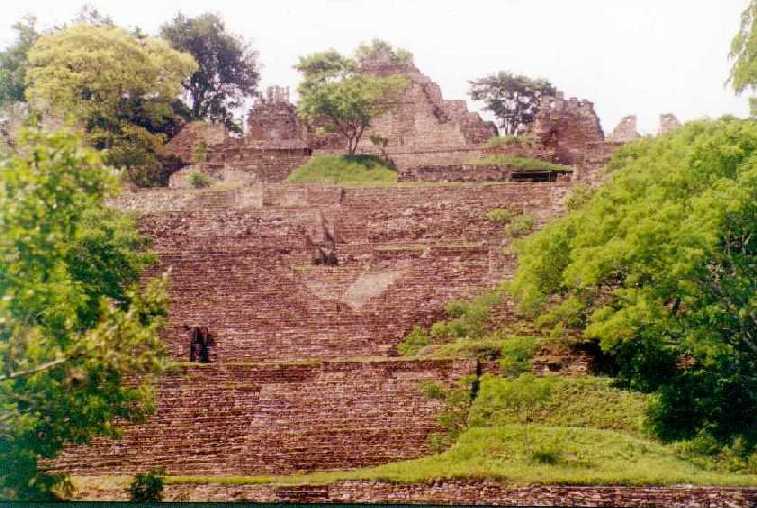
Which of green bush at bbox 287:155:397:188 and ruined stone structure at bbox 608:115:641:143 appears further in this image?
ruined stone structure at bbox 608:115:641:143

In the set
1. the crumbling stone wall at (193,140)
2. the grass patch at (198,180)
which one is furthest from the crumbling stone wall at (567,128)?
the grass patch at (198,180)

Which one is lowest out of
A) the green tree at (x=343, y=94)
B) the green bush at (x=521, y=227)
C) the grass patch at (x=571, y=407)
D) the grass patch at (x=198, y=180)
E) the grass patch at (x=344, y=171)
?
the grass patch at (x=571, y=407)

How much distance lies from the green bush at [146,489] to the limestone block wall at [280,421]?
1.83m

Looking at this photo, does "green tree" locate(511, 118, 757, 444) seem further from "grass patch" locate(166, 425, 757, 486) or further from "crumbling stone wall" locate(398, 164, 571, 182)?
"crumbling stone wall" locate(398, 164, 571, 182)

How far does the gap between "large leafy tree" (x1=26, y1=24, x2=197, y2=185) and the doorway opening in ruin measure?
14.8m

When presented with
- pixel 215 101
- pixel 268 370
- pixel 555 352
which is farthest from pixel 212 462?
pixel 215 101

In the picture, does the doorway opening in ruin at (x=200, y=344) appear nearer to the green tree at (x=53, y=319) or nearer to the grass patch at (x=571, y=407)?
the grass patch at (x=571, y=407)

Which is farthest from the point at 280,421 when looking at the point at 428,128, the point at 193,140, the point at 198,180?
the point at 428,128

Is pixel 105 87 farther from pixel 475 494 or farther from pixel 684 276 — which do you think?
pixel 475 494

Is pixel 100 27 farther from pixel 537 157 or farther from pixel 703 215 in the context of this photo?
pixel 703 215

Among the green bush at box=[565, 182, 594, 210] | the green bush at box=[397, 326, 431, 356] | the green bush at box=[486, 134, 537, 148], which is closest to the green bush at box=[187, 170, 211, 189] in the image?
the green bush at box=[486, 134, 537, 148]

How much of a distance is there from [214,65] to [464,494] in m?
38.8

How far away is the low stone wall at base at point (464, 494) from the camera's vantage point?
22516 mm

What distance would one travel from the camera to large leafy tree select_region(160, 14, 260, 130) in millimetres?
58719
